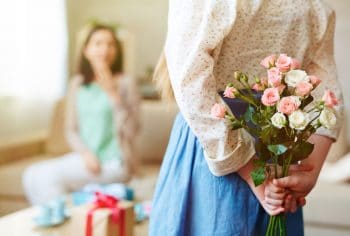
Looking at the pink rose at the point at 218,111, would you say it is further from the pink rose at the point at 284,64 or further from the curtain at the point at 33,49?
the curtain at the point at 33,49

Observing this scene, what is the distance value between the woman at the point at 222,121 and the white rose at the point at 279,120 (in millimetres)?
100

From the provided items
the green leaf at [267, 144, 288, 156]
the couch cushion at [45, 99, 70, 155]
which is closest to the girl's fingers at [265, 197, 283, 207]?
the green leaf at [267, 144, 288, 156]

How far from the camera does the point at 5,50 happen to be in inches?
136

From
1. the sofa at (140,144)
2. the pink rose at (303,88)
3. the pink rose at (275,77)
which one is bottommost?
the sofa at (140,144)

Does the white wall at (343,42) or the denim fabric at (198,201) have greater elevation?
the white wall at (343,42)

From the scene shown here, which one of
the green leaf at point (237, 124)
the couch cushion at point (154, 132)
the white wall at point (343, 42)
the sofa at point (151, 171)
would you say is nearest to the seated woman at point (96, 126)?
the sofa at point (151, 171)

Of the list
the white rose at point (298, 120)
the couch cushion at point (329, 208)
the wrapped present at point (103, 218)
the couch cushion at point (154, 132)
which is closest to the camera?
the white rose at point (298, 120)

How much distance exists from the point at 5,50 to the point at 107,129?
990 millimetres

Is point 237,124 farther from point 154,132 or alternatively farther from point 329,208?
point 154,132

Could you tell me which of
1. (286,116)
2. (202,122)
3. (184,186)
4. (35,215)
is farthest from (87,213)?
(286,116)

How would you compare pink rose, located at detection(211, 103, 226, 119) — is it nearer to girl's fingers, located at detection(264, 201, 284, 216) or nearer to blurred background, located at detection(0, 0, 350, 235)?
girl's fingers, located at detection(264, 201, 284, 216)

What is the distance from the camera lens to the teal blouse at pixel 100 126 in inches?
111

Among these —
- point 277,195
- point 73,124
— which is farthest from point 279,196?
point 73,124

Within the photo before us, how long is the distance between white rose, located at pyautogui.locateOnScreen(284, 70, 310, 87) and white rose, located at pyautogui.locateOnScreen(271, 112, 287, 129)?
0.19 ft
